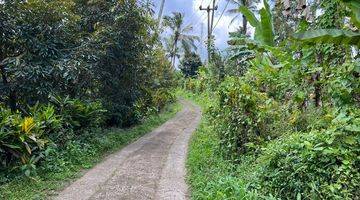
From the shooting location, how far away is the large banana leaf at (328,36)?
4.15 meters

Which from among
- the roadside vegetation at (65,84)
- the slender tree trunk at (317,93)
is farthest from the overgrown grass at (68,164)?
the slender tree trunk at (317,93)

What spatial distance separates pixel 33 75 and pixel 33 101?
77cm

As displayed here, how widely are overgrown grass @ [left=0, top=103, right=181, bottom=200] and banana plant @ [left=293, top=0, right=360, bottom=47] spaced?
4.72m

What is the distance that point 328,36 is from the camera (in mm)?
4242

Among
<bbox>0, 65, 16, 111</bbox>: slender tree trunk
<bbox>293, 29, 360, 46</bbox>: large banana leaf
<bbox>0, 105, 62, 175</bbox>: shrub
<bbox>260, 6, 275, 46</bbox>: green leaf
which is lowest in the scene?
<bbox>0, 105, 62, 175</bbox>: shrub

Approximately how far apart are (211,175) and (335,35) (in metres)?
3.89

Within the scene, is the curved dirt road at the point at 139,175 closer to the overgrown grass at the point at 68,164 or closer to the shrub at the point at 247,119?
the overgrown grass at the point at 68,164

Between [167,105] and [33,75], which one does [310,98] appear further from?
[167,105]

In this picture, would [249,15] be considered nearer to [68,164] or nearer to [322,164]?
[322,164]

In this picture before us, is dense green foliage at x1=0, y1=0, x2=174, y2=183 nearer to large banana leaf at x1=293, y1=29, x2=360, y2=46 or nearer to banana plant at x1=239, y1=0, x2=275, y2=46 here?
banana plant at x1=239, y1=0, x2=275, y2=46

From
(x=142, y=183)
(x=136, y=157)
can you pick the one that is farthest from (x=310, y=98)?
(x=136, y=157)

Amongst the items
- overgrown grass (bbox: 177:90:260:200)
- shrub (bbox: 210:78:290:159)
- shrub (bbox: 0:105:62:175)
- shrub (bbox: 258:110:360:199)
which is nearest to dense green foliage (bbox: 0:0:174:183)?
shrub (bbox: 0:105:62:175)

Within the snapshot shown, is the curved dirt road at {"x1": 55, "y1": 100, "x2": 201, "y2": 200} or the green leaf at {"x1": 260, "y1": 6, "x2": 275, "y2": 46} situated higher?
the green leaf at {"x1": 260, "y1": 6, "x2": 275, "y2": 46}

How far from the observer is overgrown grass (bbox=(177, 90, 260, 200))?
5.69 metres
